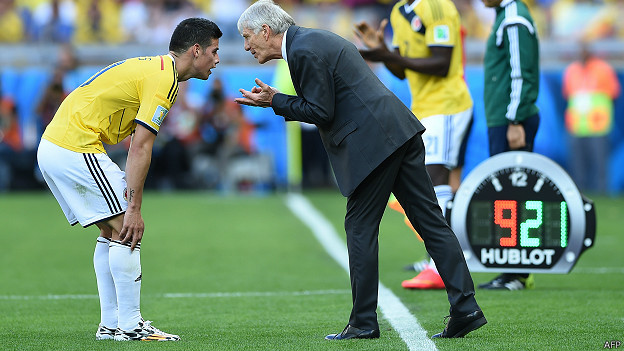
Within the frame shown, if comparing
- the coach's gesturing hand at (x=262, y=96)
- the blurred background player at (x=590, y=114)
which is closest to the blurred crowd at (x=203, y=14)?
the blurred background player at (x=590, y=114)

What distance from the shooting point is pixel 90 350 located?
552 centimetres

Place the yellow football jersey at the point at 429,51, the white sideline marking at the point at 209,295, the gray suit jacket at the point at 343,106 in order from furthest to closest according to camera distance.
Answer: the yellow football jersey at the point at 429,51 < the white sideline marking at the point at 209,295 < the gray suit jacket at the point at 343,106

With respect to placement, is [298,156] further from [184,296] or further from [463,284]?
[463,284]

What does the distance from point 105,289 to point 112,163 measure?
72 centimetres

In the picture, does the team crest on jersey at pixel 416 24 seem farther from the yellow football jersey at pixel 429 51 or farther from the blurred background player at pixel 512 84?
the blurred background player at pixel 512 84

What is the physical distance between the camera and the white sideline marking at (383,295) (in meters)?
5.78

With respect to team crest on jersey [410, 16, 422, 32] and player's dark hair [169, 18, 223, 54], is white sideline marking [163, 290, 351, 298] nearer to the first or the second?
team crest on jersey [410, 16, 422, 32]

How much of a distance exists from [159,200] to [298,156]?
2.86 metres

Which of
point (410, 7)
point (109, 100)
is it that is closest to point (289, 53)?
point (109, 100)

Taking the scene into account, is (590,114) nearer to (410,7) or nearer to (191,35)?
(410,7)

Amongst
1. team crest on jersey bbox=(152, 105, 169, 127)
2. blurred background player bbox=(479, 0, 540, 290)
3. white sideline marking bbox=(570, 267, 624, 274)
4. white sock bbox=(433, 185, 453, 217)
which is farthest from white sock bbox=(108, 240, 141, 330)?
white sideline marking bbox=(570, 267, 624, 274)

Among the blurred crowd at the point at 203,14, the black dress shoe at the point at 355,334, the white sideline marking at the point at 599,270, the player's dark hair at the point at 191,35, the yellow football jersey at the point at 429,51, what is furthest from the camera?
the blurred crowd at the point at 203,14

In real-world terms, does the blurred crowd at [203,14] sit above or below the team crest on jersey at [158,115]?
above

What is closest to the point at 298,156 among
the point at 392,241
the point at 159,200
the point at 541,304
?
the point at 159,200
